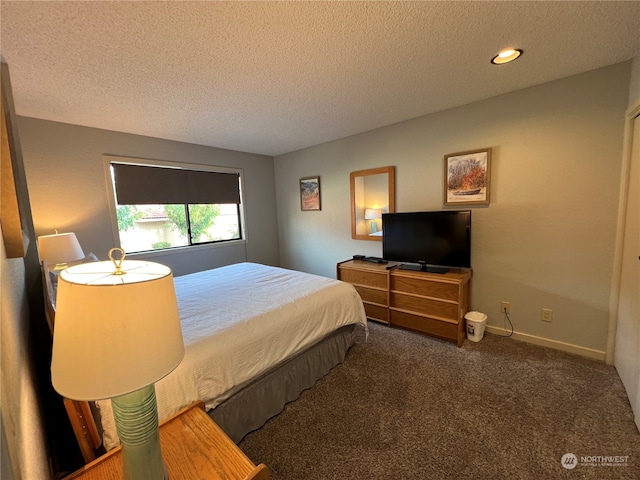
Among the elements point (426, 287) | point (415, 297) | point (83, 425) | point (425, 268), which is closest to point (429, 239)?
point (425, 268)

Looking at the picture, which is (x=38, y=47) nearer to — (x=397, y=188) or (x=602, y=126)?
(x=397, y=188)

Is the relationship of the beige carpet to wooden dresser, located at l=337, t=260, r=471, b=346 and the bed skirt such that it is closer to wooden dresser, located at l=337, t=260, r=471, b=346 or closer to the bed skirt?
the bed skirt

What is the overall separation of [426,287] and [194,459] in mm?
2331

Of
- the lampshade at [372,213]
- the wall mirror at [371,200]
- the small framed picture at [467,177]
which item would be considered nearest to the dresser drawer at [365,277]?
the wall mirror at [371,200]

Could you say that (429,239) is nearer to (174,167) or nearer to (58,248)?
(174,167)

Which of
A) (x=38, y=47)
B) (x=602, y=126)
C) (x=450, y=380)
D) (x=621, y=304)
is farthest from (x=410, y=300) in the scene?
(x=38, y=47)

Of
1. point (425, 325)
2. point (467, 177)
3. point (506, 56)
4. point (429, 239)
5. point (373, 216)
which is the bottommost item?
point (425, 325)

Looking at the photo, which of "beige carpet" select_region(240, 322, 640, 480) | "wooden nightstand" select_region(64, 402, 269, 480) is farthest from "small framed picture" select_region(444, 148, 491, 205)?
"wooden nightstand" select_region(64, 402, 269, 480)

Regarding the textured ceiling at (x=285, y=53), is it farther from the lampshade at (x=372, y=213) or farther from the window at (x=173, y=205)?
the lampshade at (x=372, y=213)

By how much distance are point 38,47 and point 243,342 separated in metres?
2.12

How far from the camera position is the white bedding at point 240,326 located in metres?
1.33

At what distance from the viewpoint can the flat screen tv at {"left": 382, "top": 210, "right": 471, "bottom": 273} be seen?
8.58ft

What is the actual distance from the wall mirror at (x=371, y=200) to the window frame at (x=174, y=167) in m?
1.84

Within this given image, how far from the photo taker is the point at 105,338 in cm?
62
